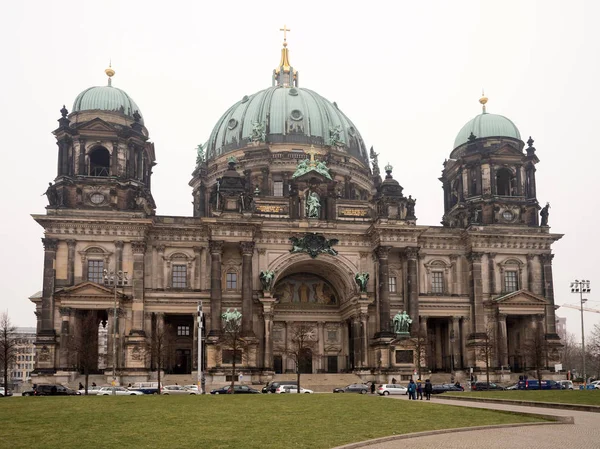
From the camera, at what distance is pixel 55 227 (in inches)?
2621

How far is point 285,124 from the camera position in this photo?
286 ft

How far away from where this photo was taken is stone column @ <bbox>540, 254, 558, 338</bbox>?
74375mm

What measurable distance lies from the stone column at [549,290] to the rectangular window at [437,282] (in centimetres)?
1035

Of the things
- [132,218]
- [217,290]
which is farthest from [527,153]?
[132,218]

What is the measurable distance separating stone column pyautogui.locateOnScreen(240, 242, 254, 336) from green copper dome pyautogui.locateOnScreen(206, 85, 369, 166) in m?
19.5

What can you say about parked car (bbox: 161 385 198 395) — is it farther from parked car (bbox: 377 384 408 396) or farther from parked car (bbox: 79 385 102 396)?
parked car (bbox: 377 384 408 396)

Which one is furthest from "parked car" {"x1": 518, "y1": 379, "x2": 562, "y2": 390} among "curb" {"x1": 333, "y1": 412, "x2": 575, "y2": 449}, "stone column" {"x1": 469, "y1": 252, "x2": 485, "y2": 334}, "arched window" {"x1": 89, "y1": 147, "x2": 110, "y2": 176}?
"arched window" {"x1": 89, "y1": 147, "x2": 110, "y2": 176}

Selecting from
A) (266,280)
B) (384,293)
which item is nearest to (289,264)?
(266,280)

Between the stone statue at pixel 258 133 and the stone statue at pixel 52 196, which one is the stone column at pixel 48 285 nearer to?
the stone statue at pixel 52 196

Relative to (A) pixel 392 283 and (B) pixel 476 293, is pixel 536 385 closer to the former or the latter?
(B) pixel 476 293

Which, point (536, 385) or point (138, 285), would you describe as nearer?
point (536, 385)

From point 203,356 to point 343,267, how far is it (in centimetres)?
1591

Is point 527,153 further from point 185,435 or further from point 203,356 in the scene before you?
point 185,435

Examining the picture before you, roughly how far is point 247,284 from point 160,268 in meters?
8.38
